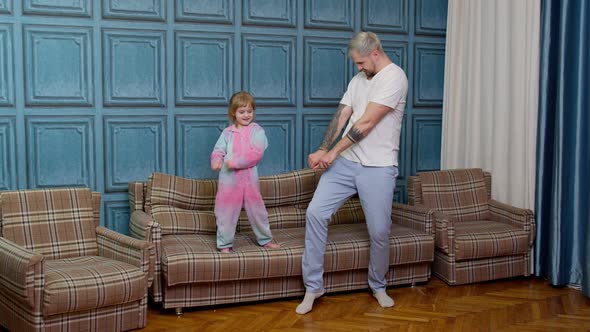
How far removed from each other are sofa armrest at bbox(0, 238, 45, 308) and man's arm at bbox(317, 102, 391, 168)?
1563 millimetres

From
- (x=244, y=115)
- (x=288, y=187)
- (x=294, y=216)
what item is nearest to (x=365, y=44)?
(x=244, y=115)

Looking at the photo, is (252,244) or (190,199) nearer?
(252,244)

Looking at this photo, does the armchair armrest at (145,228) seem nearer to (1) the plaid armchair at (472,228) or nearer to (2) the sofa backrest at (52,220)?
(2) the sofa backrest at (52,220)

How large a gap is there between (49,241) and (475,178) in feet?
9.61

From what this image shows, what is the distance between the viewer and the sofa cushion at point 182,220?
14.2 ft

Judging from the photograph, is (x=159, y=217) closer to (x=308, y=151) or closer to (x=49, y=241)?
(x=49, y=241)

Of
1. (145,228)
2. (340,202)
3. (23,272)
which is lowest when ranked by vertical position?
(23,272)

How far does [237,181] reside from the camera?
13.1 feet

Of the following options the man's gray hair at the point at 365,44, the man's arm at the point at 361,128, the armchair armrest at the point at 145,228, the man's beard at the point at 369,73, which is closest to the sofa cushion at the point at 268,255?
the armchair armrest at the point at 145,228

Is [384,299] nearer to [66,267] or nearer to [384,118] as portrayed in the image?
[384,118]

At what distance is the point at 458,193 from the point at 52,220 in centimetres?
275

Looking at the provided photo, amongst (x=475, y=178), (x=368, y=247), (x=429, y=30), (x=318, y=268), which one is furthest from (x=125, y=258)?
(x=429, y=30)

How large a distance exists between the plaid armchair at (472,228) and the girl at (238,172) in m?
1.22

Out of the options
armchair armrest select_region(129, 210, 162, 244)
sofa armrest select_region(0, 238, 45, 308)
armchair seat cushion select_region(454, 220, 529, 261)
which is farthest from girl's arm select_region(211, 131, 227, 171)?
armchair seat cushion select_region(454, 220, 529, 261)
